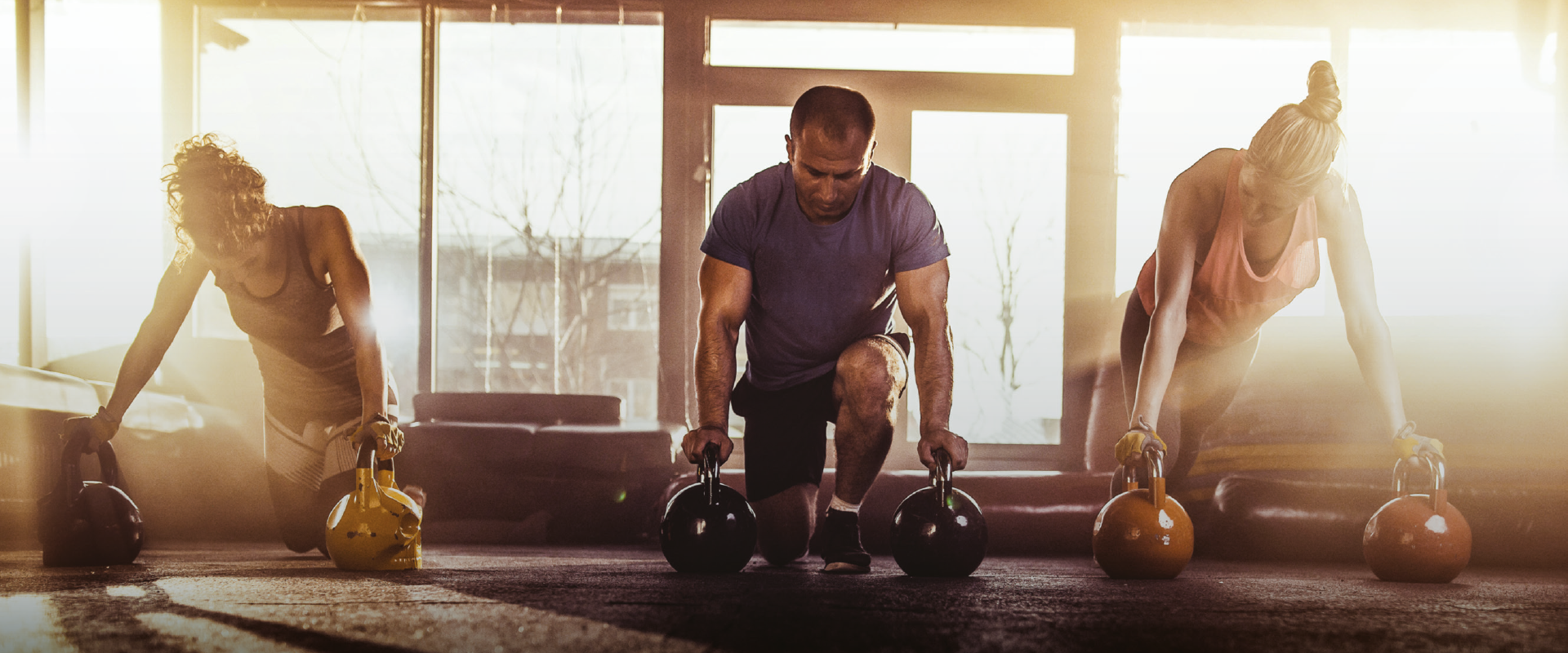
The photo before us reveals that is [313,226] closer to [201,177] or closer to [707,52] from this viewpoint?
[201,177]

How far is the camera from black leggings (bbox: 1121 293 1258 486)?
10.1 feet

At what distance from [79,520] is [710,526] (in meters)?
1.69

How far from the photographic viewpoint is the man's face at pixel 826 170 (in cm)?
233

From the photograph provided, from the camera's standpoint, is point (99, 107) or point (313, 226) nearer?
point (313, 226)

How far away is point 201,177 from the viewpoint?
2.74 meters

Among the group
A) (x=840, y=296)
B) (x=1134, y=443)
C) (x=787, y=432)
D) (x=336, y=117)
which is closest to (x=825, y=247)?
(x=840, y=296)

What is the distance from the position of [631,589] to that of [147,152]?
17.2 ft

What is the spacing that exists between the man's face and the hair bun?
3.63 ft

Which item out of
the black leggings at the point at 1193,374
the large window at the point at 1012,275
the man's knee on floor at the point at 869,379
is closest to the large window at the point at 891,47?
the large window at the point at 1012,275

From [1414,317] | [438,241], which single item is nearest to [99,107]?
[438,241]

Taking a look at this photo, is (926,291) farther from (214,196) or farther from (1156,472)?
(214,196)

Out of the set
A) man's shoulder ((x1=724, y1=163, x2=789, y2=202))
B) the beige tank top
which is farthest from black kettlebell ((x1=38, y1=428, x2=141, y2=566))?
man's shoulder ((x1=724, y1=163, x2=789, y2=202))

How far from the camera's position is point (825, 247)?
2594 mm

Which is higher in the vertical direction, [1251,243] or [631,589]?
[1251,243]
